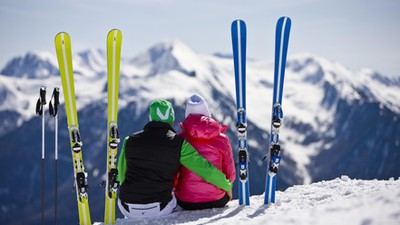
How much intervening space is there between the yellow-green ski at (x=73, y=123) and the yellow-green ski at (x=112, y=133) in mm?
415

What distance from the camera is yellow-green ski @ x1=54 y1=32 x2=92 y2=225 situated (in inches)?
321

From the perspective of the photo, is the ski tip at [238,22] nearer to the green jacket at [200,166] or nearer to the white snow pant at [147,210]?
the green jacket at [200,166]

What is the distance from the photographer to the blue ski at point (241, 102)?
8.95m

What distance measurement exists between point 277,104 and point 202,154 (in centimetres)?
203

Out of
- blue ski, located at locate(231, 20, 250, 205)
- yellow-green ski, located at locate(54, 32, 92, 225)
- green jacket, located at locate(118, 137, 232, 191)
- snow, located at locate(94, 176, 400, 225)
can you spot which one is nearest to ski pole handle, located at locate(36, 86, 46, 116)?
yellow-green ski, located at locate(54, 32, 92, 225)

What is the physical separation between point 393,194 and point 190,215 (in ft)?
13.8

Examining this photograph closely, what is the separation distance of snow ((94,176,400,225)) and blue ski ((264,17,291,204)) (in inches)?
15.0

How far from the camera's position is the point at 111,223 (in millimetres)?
8266

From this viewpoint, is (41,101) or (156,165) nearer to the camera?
(156,165)

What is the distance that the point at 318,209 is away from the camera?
5148mm

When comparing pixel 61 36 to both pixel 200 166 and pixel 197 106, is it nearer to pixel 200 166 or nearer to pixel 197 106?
pixel 197 106

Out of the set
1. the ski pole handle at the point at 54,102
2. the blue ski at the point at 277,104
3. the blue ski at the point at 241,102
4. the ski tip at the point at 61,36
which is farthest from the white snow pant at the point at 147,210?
the ski tip at the point at 61,36

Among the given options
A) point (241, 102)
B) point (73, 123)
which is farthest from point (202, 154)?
point (73, 123)

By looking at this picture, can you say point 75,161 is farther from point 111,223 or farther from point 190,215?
point 190,215
